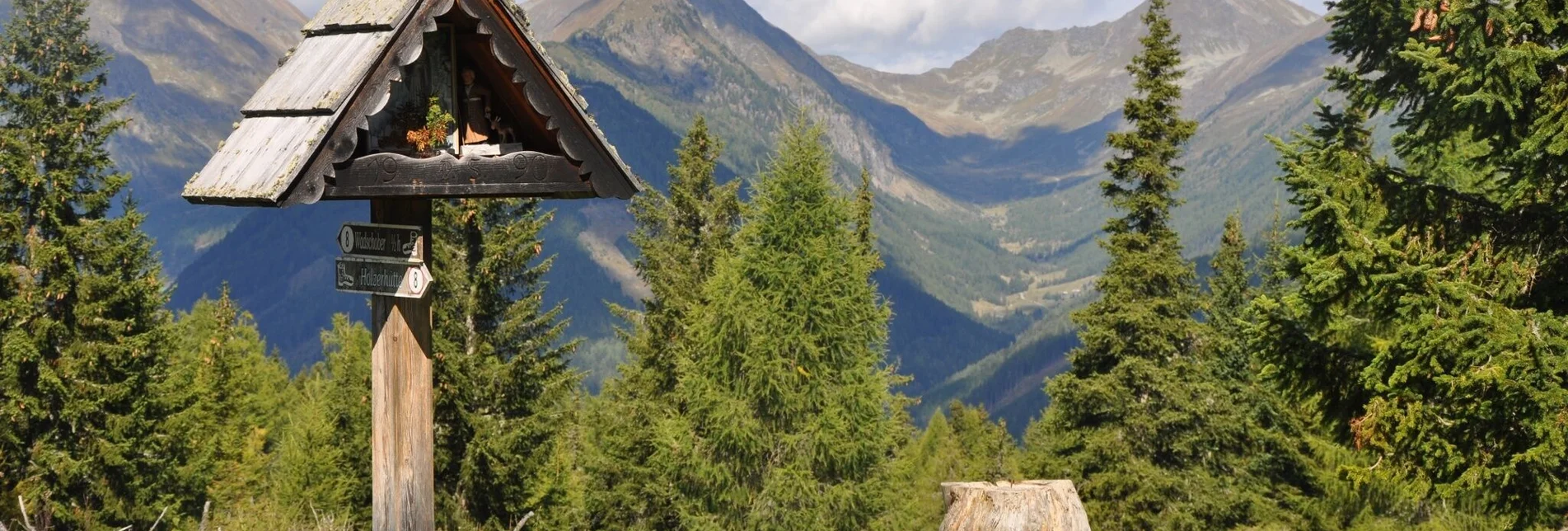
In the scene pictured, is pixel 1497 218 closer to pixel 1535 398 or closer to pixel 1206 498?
pixel 1535 398

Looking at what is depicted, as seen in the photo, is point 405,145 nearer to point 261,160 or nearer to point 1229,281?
point 261,160

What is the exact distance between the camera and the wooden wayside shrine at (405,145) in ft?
17.9

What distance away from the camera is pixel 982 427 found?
7981 cm

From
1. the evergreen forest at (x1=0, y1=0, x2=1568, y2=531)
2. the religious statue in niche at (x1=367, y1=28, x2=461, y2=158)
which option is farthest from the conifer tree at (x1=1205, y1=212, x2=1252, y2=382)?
the religious statue in niche at (x1=367, y1=28, x2=461, y2=158)

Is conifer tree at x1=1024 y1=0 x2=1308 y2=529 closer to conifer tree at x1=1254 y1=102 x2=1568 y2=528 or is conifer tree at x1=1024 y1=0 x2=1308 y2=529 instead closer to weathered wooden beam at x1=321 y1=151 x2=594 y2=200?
conifer tree at x1=1254 y1=102 x2=1568 y2=528

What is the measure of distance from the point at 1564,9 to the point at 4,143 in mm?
22105

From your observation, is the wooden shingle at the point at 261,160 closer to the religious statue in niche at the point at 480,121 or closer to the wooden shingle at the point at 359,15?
the wooden shingle at the point at 359,15

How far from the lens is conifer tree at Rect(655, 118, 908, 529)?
58.3 ft

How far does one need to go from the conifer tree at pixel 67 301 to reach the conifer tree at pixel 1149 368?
17.3 metres

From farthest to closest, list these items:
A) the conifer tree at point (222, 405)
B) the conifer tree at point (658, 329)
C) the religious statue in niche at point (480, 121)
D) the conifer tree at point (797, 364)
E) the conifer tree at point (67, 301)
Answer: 1. the conifer tree at point (222, 405)
2. the conifer tree at point (658, 329)
3. the conifer tree at point (67, 301)
4. the conifer tree at point (797, 364)
5. the religious statue in niche at point (480, 121)

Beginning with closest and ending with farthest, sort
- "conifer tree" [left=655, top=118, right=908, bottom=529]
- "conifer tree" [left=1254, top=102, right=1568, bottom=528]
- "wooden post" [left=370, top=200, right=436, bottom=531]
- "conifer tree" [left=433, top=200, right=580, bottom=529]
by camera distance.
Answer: "wooden post" [left=370, top=200, right=436, bottom=531], "conifer tree" [left=1254, top=102, right=1568, bottom=528], "conifer tree" [left=655, top=118, right=908, bottom=529], "conifer tree" [left=433, top=200, right=580, bottom=529]

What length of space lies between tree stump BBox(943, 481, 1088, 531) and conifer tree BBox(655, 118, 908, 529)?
1152cm

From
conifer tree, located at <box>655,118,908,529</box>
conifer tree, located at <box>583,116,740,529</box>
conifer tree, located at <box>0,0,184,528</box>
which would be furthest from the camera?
conifer tree, located at <box>583,116,740,529</box>

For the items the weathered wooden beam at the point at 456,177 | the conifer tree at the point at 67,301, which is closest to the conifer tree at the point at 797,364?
the conifer tree at the point at 67,301
